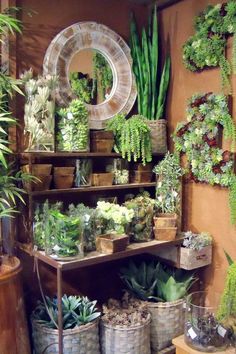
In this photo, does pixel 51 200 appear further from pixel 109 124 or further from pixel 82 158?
pixel 109 124

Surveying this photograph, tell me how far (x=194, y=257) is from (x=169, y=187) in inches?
20.7

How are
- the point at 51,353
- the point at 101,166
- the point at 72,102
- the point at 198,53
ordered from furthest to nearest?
the point at 101,166 < the point at 198,53 < the point at 72,102 < the point at 51,353

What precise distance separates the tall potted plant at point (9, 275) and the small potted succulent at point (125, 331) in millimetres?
484

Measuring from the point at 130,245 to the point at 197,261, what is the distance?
0.54 meters

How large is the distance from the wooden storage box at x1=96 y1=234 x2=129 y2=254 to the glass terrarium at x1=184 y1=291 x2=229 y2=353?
20.3 inches

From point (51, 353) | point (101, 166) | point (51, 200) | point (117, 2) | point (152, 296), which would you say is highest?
point (117, 2)

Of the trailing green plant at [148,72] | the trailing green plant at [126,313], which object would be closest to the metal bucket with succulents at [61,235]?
the trailing green plant at [126,313]

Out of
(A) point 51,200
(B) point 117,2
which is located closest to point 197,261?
(A) point 51,200

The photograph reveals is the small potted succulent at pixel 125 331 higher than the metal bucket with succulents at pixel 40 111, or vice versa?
the metal bucket with succulents at pixel 40 111

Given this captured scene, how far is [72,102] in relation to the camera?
8.28ft

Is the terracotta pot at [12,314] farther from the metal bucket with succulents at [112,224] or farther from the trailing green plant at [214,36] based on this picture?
the trailing green plant at [214,36]

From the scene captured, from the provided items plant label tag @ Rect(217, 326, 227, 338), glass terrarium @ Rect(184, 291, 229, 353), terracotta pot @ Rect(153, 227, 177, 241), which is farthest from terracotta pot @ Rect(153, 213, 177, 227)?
plant label tag @ Rect(217, 326, 227, 338)

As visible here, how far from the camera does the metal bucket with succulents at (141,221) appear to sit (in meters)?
2.62

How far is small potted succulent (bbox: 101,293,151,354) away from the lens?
2.39 meters
